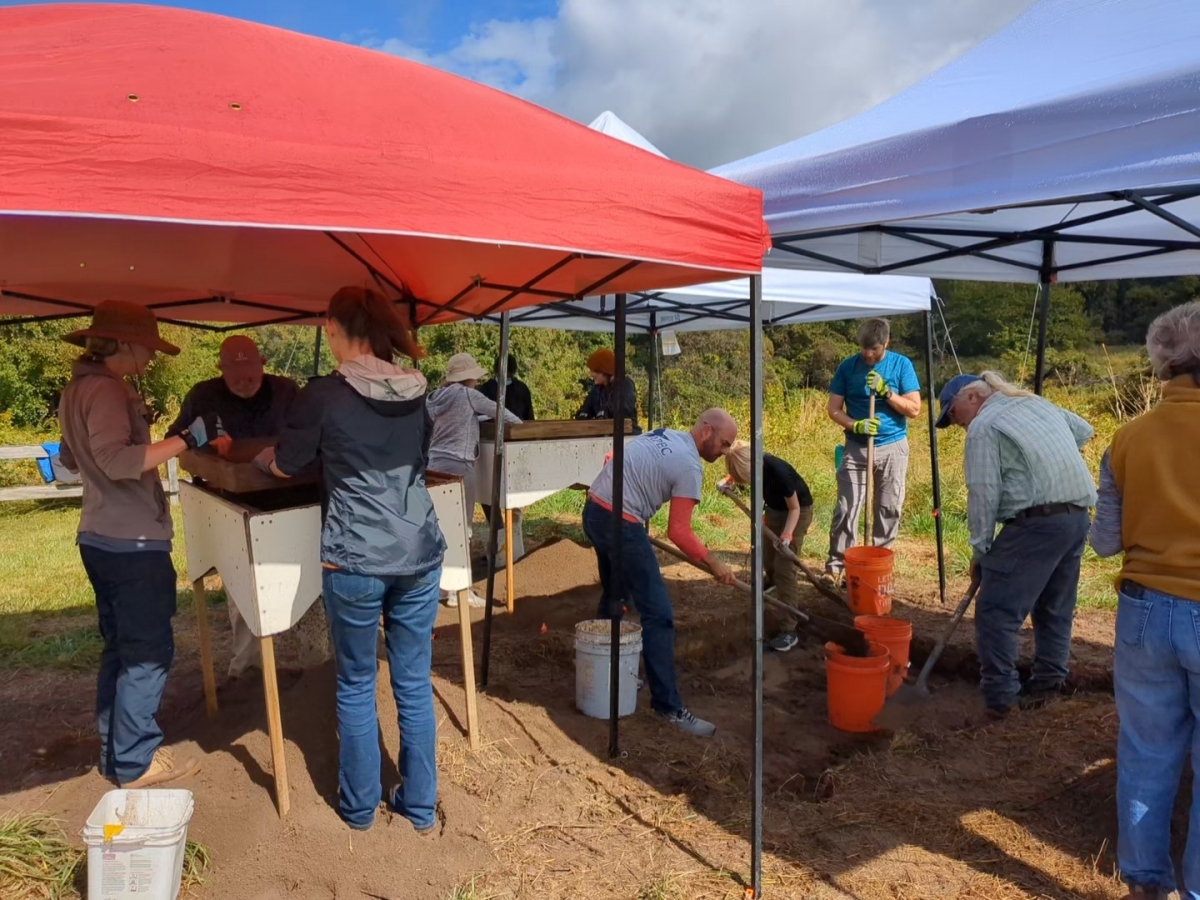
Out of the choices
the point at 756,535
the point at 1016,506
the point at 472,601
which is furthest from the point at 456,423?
the point at 1016,506

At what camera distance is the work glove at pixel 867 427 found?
5824 mm

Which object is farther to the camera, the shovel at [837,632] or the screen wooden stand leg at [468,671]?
the shovel at [837,632]

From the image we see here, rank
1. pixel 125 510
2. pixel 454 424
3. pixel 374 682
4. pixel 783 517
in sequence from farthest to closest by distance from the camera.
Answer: pixel 454 424 < pixel 783 517 < pixel 125 510 < pixel 374 682

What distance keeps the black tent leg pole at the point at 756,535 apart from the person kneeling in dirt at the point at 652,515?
92cm

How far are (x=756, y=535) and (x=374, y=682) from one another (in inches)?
52.8

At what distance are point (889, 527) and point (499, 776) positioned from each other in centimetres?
381

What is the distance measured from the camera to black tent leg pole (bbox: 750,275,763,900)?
101 inches

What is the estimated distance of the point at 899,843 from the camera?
2.95 metres

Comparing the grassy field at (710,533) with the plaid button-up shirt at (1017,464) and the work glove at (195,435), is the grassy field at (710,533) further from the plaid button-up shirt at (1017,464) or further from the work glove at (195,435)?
the plaid button-up shirt at (1017,464)

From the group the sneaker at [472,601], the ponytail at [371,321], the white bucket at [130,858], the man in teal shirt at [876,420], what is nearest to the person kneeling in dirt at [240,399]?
the ponytail at [371,321]

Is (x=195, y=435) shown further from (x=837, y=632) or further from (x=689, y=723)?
(x=837, y=632)

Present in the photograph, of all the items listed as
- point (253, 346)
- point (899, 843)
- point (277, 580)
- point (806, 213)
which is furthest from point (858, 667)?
point (253, 346)

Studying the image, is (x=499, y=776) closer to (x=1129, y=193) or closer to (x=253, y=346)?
(x=253, y=346)

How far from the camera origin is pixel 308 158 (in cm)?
188
